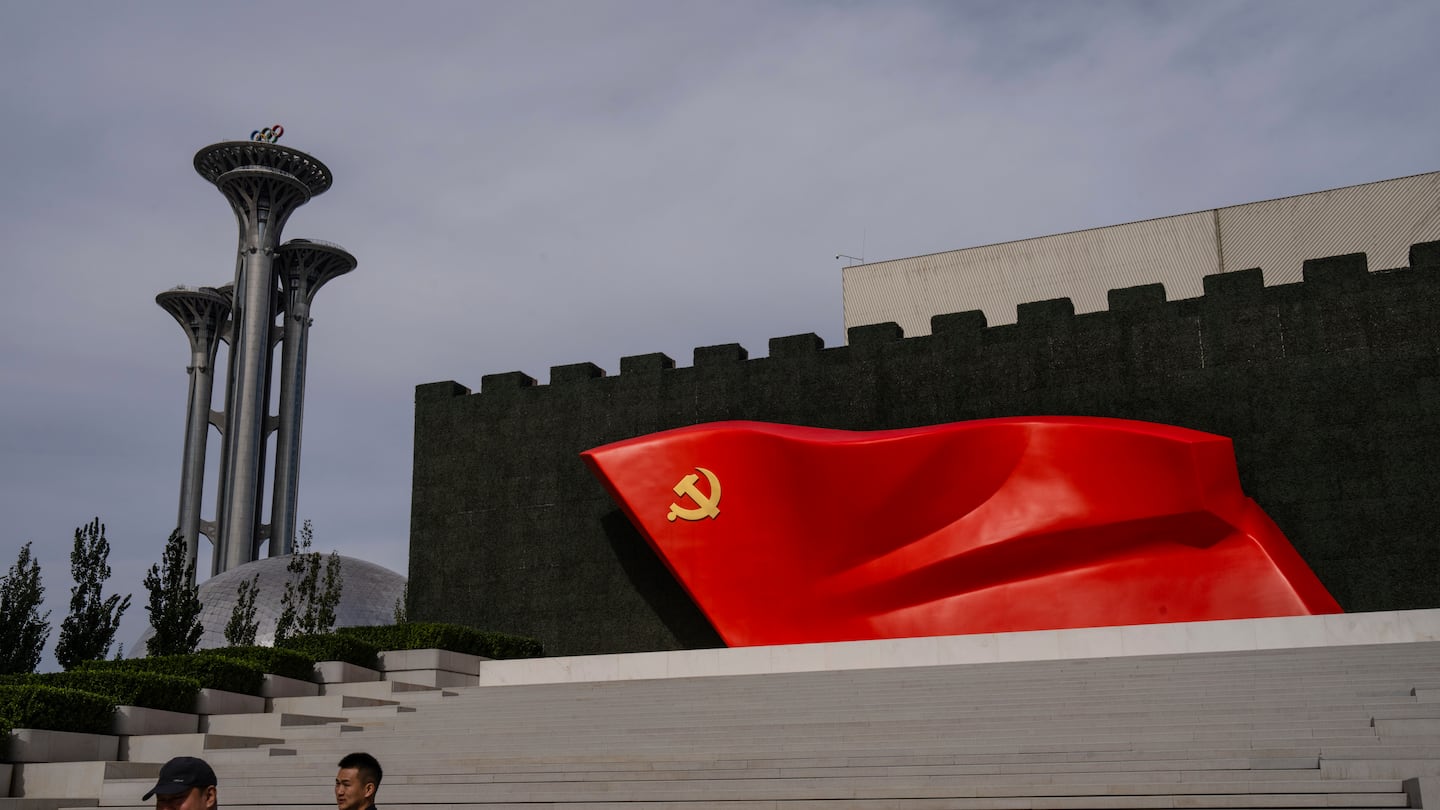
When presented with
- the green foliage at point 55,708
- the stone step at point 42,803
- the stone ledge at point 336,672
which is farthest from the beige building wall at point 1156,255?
the stone step at point 42,803

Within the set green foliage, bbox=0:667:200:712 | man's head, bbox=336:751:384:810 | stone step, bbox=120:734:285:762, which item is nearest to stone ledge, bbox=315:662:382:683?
green foliage, bbox=0:667:200:712

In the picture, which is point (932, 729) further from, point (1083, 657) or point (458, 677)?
point (458, 677)

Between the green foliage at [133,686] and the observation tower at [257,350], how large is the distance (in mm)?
37758

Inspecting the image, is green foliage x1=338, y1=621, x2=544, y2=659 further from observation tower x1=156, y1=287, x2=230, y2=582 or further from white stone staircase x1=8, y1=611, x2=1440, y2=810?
observation tower x1=156, y1=287, x2=230, y2=582

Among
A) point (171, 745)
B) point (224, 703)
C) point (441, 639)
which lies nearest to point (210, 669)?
point (224, 703)

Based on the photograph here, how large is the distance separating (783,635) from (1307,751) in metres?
9.65

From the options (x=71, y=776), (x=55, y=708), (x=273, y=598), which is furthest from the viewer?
(x=273, y=598)

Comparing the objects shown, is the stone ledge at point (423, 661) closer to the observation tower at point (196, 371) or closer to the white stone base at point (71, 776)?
the white stone base at point (71, 776)

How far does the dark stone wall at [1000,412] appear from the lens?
17.1 m

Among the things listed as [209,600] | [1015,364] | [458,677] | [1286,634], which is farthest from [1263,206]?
[209,600]

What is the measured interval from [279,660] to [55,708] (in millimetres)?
3620

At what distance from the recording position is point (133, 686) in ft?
46.6

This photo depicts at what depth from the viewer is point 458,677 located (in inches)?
709

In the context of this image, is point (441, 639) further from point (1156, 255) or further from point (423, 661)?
point (1156, 255)
